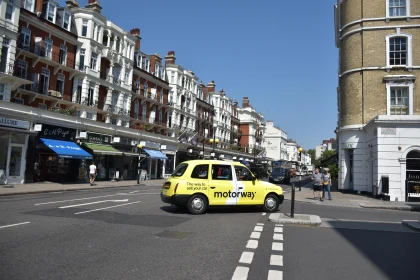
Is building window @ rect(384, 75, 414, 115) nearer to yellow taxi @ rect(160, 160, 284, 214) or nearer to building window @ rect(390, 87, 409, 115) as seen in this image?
building window @ rect(390, 87, 409, 115)

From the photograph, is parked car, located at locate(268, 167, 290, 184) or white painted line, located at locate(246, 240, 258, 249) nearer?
white painted line, located at locate(246, 240, 258, 249)

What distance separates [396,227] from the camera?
36.1 ft

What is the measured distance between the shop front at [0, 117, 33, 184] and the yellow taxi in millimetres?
15043

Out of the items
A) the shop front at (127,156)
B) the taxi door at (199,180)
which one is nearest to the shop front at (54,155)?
the shop front at (127,156)

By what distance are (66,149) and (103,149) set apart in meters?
5.19

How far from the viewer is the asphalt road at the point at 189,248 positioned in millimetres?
5430

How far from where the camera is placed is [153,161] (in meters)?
42.2

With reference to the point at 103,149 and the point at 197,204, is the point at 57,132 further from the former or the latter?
the point at 197,204

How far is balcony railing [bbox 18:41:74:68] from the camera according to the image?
27.5 metres

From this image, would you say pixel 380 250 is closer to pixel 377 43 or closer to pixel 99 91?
pixel 377 43

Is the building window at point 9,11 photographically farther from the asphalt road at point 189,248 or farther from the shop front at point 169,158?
the shop front at point 169,158

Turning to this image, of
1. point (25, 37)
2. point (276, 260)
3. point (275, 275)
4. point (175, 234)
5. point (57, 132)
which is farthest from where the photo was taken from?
point (25, 37)

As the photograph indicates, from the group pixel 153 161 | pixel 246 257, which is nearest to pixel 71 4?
pixel 153 161

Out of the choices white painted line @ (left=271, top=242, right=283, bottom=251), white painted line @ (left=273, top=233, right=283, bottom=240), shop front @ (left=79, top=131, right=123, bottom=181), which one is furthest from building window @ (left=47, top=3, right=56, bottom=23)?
white painted line @ (left=271, top=242, right=283, bottom=251)
